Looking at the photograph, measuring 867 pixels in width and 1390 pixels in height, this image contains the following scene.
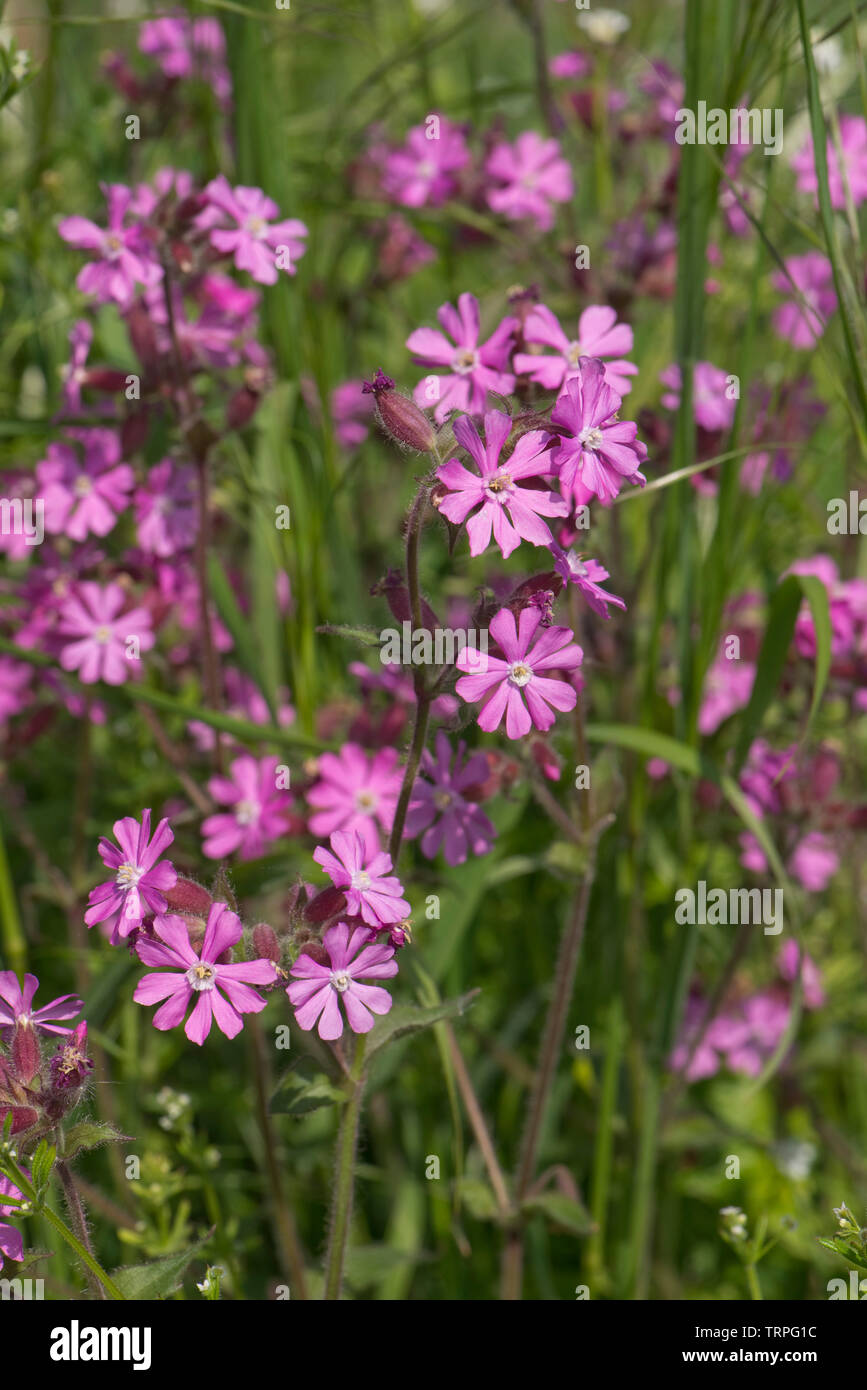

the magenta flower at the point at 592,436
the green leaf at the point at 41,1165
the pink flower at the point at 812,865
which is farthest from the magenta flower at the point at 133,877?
the pink flower at the point at 812,865

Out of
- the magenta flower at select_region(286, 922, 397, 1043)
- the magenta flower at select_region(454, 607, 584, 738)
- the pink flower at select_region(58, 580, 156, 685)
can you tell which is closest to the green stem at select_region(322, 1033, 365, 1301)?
the magenta flower at select_region(286, 922, 397, 1043)

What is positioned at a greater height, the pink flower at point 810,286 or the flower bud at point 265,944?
the pink flower at point 810,286

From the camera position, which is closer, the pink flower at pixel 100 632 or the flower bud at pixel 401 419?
the flower bud at pixel 401 419

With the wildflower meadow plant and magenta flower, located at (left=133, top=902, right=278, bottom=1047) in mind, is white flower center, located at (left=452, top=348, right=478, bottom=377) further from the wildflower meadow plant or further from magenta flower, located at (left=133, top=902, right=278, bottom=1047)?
magenta flower, located at (left=133, top=902, right=278, bottom=1047)

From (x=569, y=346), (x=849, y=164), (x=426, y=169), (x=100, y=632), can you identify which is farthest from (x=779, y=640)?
(x=426, y=169)

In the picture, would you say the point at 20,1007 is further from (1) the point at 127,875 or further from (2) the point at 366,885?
(2) the point at 366,885

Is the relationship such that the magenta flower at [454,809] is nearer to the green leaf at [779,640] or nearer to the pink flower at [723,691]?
the green leaf at [779,640]
